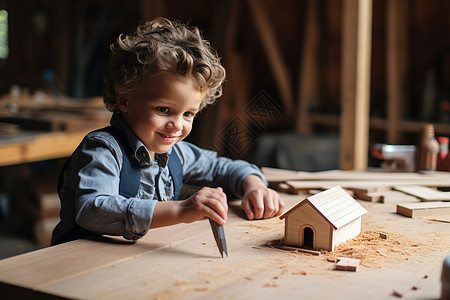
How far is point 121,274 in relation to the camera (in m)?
1.12

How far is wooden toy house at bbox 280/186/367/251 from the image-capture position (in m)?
1.32

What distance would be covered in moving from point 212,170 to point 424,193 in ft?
2.70

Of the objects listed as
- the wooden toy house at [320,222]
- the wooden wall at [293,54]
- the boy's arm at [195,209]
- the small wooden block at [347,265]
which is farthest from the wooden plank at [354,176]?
the wooden wall at [293,54]

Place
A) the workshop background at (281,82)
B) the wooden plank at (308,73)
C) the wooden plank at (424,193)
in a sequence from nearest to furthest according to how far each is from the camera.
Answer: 1. the wooden plank at (424,193)
2. the workshop background at (281,82)
3. the wooden plank at (308,73)

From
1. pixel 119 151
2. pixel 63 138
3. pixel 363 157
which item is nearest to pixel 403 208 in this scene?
pixel 119 151

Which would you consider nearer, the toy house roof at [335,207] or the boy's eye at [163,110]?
the toy house roof at [335,207]

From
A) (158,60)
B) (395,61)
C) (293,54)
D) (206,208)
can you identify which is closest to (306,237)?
(206,208)

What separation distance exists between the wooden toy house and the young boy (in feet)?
0.65

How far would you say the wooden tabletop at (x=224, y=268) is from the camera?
40.4 inches

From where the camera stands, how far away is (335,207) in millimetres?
1378

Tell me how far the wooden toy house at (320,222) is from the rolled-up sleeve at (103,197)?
389mm

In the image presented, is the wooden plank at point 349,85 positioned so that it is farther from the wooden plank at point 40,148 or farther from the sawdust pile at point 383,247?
the wooden plank at point 40,148

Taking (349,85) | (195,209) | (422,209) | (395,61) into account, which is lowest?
(422,209)

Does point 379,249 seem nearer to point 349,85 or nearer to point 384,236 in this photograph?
point 384,236
